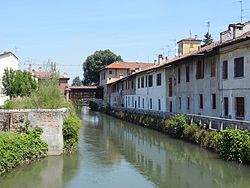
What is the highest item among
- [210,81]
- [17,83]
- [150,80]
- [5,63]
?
[5,63]

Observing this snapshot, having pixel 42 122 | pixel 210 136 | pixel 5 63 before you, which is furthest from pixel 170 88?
pixel 42 122

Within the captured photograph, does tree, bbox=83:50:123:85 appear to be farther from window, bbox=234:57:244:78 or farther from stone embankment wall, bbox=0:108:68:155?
stone embankment wall, bbox=0:108:68:155

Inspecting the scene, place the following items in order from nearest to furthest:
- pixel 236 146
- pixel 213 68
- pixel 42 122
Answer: pixel 236 146 → pixel 42 122 → pixel 213 68

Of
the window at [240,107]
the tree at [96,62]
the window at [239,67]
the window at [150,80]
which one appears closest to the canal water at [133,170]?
the window at [240,107]

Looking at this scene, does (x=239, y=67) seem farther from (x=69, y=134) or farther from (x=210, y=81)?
(x=69, y=134)

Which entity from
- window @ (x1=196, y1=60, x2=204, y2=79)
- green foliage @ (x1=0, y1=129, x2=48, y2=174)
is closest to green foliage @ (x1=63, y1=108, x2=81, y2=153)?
green foliage @ (x1=0, y1=129, x2=48, y2=174)

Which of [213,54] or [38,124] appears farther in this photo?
[213,54]

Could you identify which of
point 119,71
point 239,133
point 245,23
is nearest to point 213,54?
point 245,23

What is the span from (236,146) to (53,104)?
1123cm

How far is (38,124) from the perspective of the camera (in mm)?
19156

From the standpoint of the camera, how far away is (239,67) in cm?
2434

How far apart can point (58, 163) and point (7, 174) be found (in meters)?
3.25

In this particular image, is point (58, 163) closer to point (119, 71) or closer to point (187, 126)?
point (187, 126)

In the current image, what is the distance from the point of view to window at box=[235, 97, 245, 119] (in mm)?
23817
